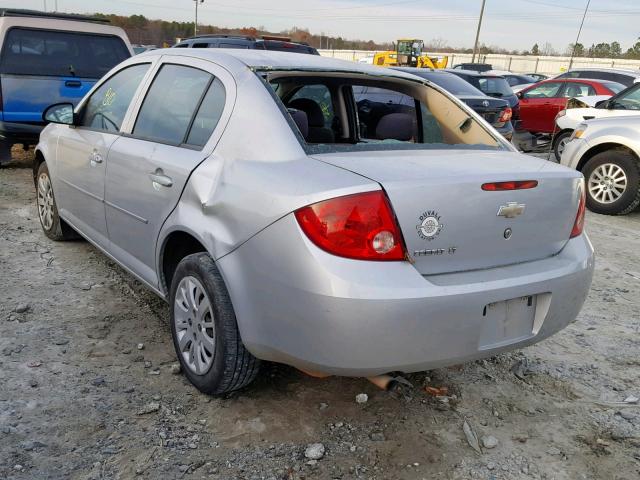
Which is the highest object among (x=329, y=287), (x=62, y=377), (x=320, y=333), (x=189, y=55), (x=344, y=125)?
(x=189, y=55)

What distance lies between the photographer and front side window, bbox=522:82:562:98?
13.5 m

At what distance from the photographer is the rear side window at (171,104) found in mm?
3094

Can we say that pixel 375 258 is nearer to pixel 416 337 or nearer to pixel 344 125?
pixel 416 337

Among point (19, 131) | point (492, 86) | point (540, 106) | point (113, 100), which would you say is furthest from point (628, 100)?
point (19, 131)

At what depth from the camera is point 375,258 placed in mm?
2211

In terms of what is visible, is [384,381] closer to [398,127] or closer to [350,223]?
[350,223]

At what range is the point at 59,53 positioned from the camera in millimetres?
7371

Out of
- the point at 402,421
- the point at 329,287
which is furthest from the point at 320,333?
the point at 402,421

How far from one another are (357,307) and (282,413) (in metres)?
0.94

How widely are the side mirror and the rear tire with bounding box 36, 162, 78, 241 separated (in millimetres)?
632

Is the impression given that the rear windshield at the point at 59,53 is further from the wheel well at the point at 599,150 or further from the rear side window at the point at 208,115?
the wheel well at the point at 599,150

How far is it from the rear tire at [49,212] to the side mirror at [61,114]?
0.63 meters

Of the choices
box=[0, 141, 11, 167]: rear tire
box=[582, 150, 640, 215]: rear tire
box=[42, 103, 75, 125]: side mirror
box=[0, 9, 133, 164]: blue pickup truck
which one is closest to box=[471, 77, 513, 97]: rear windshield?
box=[582, 150, 640, 215]: rear tire

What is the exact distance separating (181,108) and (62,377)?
60.3 inches
